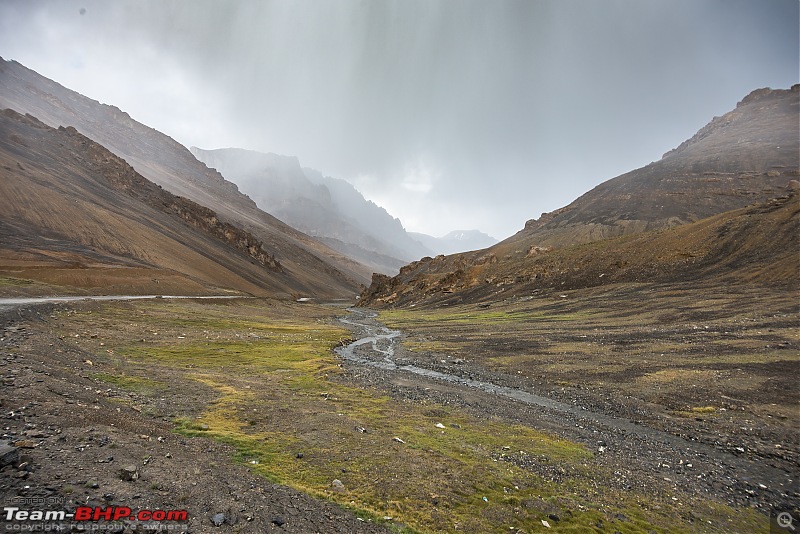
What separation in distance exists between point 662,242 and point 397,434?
102 meters

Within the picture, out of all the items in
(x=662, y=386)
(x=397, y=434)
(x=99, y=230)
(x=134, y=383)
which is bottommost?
(x=99, y=230)

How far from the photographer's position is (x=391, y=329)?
254 ft

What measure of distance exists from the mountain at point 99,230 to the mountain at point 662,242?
211 feet

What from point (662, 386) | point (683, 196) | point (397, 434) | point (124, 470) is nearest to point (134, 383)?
point (124, 470)

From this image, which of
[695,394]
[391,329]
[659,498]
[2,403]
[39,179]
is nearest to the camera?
[2,403]

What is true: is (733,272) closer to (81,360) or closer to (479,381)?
(479,381)

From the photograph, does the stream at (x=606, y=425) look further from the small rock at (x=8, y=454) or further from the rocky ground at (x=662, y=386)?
the small rock at (x=8, y=454)

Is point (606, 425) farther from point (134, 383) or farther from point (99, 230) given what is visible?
point (99, 230)

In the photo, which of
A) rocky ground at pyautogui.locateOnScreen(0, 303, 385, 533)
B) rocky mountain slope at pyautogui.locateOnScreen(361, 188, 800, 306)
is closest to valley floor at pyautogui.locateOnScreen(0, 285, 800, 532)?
rocky ground at pyautogui.locateOnScreen(0, 303, 385, 533)

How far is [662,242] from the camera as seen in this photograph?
9394 centimetres

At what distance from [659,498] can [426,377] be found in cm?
2112

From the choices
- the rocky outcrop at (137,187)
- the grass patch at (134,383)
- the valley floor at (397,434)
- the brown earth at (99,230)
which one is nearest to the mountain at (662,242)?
the valley floor at (397,434)

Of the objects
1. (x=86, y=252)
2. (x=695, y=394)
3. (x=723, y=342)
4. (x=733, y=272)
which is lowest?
(x=86, y=252)

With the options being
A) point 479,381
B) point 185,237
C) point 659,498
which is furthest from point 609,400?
point 185,237
